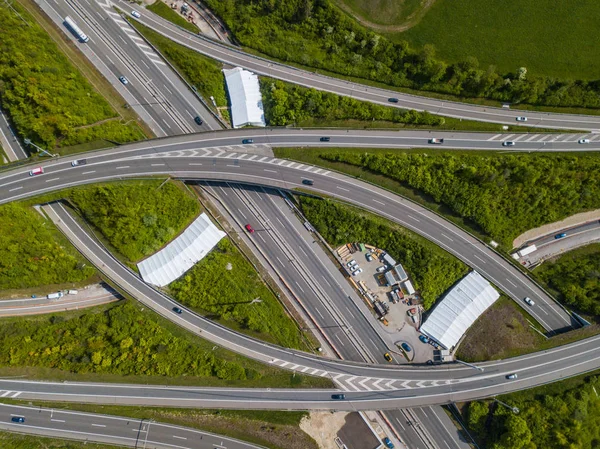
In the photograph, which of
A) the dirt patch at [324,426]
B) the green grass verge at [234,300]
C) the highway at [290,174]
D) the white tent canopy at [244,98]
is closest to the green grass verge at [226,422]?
the dirt patch at [324,426]

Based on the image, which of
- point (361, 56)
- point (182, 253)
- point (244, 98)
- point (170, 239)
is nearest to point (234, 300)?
point (182, 253)

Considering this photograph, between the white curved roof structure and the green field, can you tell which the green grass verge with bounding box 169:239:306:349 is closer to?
the white curved roof structure

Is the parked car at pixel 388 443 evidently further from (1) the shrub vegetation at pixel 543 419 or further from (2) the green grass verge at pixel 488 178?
(2) the green grass verge at pixel 488 178

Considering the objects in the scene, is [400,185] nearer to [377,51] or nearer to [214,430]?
[377,51]

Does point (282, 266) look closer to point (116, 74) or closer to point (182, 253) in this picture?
point (182, 253)

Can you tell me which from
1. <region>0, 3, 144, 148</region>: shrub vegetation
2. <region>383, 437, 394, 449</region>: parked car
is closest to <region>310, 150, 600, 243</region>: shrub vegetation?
<region>383, 437, 394, 449</region>: parked car

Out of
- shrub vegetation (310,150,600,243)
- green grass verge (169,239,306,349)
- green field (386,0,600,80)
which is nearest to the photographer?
green grass verge (169,239,306,349)

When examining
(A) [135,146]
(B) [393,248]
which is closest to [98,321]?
(A) [135,146]
